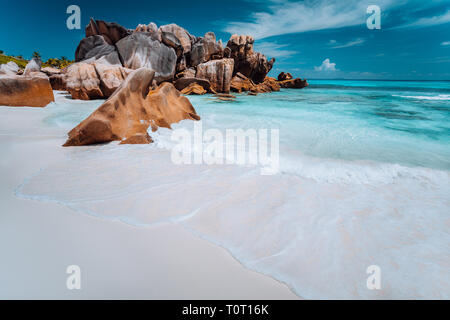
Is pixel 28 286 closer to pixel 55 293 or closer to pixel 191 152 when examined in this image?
pixel 55 293

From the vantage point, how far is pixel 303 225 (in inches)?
69.3

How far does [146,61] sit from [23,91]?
37.2 ft

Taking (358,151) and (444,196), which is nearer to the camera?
(444,196)

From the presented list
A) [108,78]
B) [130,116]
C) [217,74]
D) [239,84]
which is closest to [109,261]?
[130,116]

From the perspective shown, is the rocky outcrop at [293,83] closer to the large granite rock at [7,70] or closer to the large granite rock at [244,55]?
Result: the large granite rock at [244,55]

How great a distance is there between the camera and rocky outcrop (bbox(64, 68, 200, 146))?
3369 mm

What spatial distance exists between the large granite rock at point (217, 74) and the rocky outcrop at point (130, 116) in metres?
16.2

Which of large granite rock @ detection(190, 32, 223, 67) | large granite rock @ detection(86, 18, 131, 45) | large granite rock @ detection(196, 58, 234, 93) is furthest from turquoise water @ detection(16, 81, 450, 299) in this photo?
large granite rock @ detection(190, 32, 223, 67)

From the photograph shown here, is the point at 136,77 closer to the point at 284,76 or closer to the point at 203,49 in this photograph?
the point at 203,49

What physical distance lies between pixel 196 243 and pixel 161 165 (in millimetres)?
1465

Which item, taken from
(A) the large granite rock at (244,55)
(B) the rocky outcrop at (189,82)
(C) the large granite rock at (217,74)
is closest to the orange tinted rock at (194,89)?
(B) the rocky outcrop at (189,82)

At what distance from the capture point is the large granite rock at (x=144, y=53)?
16.3 m

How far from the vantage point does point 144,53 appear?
54.6ft
